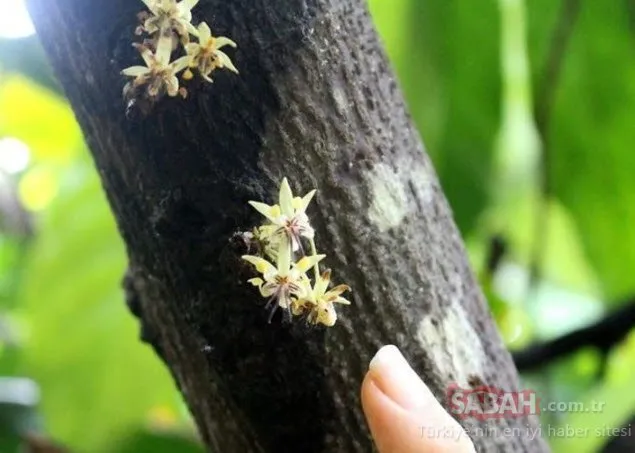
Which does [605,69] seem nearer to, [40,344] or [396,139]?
[396,139]

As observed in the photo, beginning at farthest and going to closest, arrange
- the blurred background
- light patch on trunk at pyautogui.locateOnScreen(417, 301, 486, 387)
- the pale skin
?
1. the blurred background
2. light patch on trunk at pyautogui.locateOnScreen(417, 301, 486, 387)
3. the pale skin

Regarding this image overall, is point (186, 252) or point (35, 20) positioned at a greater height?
point (35, 20)

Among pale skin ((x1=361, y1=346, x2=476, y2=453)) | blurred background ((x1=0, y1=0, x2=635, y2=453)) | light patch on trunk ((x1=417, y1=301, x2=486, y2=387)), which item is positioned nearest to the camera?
pale skin ((x1=361, y1=346, x2=476, y2=453))

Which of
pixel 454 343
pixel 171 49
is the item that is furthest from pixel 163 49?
pixel 454 343

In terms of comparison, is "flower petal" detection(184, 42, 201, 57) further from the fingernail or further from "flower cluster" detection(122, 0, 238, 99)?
the fingernail

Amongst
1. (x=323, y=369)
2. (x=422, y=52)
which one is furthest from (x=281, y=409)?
(x=422, y=52)

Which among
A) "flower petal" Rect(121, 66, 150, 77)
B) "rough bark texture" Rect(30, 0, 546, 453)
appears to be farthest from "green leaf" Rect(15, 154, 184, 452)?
"flower petal" Rect(121, 66, 150, 77)

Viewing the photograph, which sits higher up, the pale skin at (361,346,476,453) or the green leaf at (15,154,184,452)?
the green leaf at (15,154,184,452)
